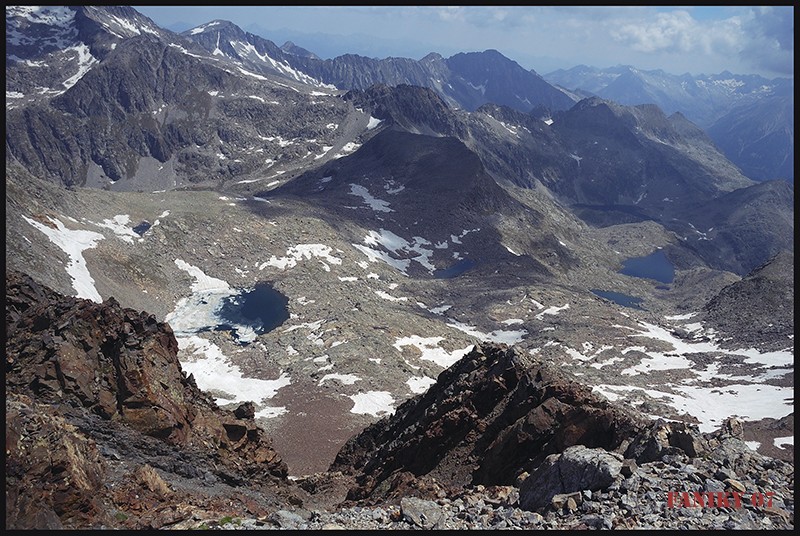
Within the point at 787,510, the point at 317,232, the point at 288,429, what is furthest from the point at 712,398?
the point at 317,232

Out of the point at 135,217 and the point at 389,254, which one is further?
the point at 389,254

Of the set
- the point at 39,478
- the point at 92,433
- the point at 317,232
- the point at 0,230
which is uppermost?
the point at 0,230

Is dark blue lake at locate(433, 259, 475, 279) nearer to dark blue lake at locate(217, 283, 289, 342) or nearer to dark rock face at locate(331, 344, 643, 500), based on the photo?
dark blue lake at locate(217, 283, 289, 342)

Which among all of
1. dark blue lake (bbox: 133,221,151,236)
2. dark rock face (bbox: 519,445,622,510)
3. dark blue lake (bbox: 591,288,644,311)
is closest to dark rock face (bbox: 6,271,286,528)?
dark rock face (bbox: 519,445,622,510)

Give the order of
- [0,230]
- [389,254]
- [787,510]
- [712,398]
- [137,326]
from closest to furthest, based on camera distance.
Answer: [787,510] < [0,230] < [137,326] < [712,398] < [389,254]

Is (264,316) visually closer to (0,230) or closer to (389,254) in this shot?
(389,254)

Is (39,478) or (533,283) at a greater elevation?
(39,478)
